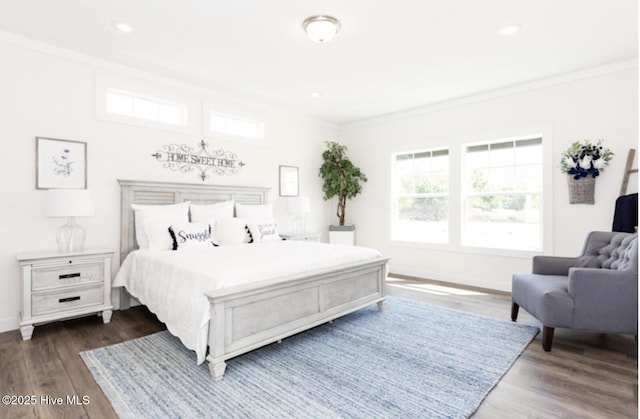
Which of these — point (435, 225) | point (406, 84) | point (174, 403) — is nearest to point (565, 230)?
point (435, 225)

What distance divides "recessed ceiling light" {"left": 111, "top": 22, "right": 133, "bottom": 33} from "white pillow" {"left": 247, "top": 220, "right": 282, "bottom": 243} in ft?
7.35

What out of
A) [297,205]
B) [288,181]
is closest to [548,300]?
[297,205]

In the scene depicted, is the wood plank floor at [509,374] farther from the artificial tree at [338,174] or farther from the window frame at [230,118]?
the artificial tree at [338,174]

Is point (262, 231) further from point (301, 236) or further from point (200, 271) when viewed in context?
point (200, 271)

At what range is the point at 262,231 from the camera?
4137 mm

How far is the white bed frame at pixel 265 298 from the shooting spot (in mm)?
2252

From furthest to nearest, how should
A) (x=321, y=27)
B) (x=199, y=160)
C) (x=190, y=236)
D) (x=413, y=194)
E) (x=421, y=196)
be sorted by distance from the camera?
(x=413, y=194)
(x=421, y=196)
(x=199, y=160)
(x=190, y=236)
(x=321, y=27)

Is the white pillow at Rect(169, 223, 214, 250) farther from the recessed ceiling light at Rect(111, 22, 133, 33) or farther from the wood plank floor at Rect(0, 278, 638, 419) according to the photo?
the recessed ceiling light at Rect(111, 22, 133, 33)

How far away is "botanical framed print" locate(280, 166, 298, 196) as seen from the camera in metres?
5.37

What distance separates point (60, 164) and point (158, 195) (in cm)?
94

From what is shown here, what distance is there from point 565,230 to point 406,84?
2.58m

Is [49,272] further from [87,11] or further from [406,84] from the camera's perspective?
[406,84]

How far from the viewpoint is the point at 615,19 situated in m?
2.80

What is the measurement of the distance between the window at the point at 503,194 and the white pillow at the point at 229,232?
314cm
